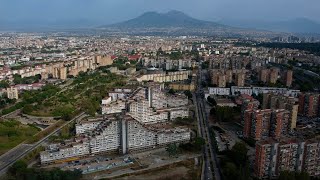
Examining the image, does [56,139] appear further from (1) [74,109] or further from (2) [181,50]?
(2) [181,50]

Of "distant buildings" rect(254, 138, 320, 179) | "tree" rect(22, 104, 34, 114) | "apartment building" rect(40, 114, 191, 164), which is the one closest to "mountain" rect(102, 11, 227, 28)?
"tree" rect(22, 104, 34, 114)

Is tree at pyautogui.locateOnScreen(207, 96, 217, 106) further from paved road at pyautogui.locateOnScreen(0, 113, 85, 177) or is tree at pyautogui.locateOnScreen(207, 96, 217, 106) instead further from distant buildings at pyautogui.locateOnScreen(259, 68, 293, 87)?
paved road at pyautogui.locateOnScreen(0, 113, 85, 177)

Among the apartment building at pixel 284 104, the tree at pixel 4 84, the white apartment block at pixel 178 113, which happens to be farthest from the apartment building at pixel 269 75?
the tree at pixel 4 84

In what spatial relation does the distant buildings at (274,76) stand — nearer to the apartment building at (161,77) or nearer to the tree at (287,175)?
the apartment building at (161,77)

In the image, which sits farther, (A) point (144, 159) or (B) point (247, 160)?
(A) point (144, 159)

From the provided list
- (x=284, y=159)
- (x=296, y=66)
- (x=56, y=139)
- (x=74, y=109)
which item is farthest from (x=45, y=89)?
(x=296, y=66)

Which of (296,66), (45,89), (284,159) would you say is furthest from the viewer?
(296,66)

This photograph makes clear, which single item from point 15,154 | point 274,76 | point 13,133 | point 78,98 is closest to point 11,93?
point 78,98
